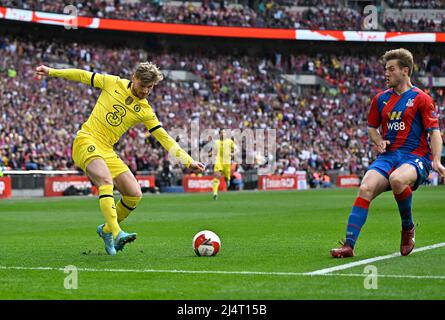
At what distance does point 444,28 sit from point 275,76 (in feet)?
42.5

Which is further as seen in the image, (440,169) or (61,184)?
(61,184)

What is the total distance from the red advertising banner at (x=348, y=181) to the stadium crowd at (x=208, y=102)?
1530 millimetres

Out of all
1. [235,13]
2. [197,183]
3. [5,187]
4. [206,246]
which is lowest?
[197,183]

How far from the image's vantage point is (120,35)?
57.2 m

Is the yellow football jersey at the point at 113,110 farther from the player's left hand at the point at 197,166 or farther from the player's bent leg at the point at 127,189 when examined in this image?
the player's bent leg at the point at 127,189

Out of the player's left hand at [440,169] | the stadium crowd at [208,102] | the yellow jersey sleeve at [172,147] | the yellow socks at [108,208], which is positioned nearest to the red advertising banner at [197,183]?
the stadium crowd at [208,102]

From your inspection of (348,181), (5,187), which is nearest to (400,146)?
(5,187)

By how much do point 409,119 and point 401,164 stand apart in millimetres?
533

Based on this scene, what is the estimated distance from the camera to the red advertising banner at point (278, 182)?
46.8 metres

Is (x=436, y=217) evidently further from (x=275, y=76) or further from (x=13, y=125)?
(x=275, y=76)

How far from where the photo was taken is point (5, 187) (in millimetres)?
34469

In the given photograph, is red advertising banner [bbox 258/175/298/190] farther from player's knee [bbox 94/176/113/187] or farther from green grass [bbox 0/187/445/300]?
player's knee [bbox 94/176/113/187]

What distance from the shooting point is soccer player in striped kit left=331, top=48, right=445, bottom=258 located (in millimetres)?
10242

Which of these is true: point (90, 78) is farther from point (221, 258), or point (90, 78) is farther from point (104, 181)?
point (221, 258)
